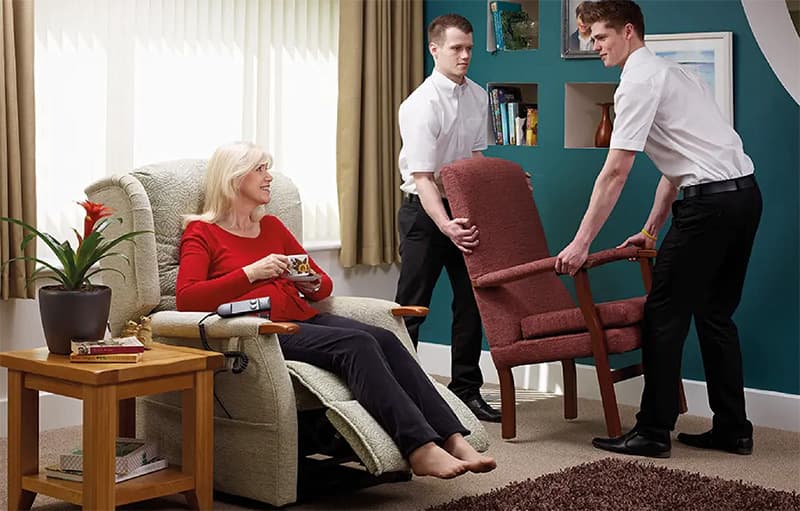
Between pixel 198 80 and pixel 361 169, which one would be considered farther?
pixel 361 169

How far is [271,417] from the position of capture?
10.6 ft

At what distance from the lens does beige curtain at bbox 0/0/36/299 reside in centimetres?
404

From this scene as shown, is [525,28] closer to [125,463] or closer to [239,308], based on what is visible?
[239,308]

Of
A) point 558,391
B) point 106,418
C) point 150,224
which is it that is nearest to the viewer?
point 106,418

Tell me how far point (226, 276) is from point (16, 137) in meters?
1.14

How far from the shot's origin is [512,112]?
17.4ft

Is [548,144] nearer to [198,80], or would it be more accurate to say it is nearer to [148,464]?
[198,80]

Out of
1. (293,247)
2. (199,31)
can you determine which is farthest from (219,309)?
(199,31)

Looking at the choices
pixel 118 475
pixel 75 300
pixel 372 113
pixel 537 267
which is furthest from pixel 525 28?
pixel 118 475

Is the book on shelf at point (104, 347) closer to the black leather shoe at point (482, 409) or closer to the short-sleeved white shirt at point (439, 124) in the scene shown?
the short-sleeved white shirt at point (439, 124)

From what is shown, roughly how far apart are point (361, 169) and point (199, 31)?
1065 mm

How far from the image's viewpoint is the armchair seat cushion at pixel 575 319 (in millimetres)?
4043

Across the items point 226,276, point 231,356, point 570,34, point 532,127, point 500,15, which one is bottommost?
point 231,356

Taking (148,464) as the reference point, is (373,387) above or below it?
above
